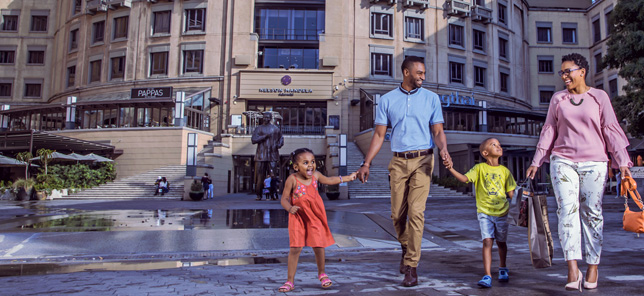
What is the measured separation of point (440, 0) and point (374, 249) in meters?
33.2

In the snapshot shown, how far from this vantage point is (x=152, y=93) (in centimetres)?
2911

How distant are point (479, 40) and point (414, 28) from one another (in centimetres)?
638

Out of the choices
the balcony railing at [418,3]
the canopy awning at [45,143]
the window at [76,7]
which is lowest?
the canopy awning at [45,143]

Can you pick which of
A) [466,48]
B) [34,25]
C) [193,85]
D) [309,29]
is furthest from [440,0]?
[34,25]

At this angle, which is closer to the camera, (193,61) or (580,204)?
(580,204)

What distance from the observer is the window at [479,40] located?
119 feet

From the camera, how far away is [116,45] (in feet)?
113

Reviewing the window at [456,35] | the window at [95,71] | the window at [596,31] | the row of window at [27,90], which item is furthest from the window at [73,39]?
the window at [596,31]

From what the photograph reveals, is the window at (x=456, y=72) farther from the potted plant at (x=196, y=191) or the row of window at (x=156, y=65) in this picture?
the potted plant at (x=196, y=191)

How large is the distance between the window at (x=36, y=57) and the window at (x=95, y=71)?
793 cm

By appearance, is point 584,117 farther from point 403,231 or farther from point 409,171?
point 403,231

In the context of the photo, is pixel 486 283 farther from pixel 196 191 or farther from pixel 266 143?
pixel 196 191

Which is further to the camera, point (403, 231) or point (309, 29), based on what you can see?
point (309, 29)

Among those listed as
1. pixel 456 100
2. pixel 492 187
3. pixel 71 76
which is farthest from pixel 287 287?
pixel 71 76
